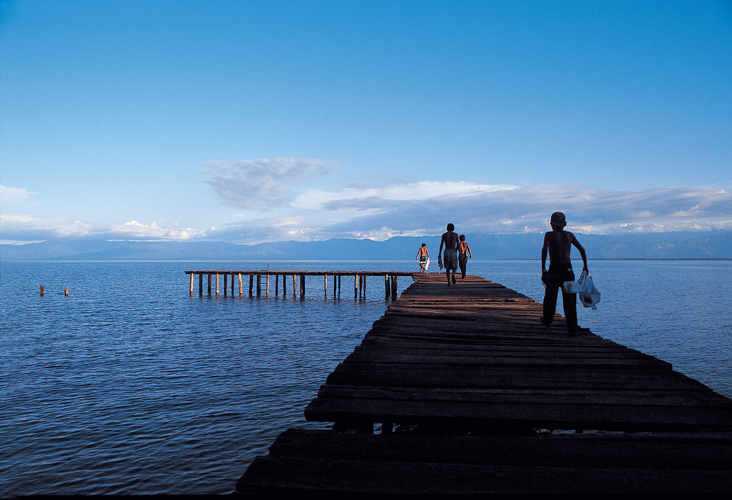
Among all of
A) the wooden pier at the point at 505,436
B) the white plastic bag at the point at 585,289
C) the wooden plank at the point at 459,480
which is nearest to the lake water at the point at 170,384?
the wooden pier at the point at 505,436

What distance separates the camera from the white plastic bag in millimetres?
6991

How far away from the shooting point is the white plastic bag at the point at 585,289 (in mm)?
6991

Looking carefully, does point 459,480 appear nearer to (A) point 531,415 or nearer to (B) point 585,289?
(A) point 531,415

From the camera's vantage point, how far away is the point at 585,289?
23.0ft

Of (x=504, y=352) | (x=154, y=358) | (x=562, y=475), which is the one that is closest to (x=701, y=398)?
(x=562, y=475)

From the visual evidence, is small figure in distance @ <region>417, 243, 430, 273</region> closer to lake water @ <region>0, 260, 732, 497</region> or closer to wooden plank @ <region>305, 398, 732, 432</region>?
lake water @ <region>0, 260, 732, 497</region>

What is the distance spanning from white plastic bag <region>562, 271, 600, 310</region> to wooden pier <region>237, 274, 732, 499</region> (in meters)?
1.44

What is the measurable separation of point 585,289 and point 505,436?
462 cm

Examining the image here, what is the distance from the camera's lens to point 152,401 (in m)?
10.9

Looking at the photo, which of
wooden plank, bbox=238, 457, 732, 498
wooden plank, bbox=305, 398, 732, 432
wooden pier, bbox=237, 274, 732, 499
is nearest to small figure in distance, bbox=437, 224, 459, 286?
wooden pier, bbox=237, 274, 732, 499

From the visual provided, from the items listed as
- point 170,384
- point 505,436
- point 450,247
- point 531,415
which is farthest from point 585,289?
point 170,384

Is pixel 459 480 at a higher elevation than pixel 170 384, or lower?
higher

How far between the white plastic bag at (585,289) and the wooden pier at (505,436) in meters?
1.44

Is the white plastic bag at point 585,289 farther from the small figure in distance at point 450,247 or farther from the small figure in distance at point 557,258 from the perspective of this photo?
the small figure in distance at point 450,247
